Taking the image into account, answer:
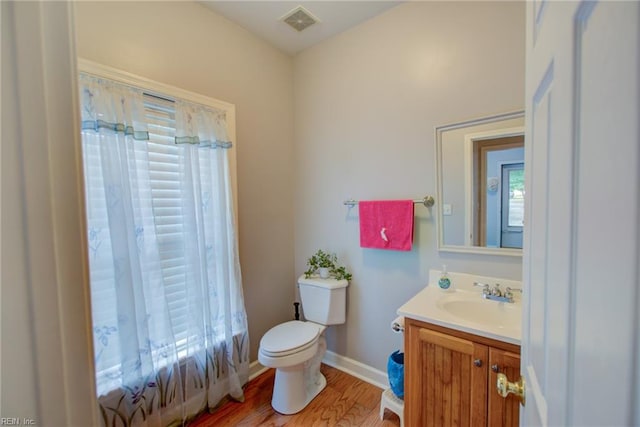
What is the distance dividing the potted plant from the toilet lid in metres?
0.39

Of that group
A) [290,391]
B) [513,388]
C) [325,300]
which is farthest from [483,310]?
[290,391]

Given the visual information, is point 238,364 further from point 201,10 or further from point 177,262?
point 201,10

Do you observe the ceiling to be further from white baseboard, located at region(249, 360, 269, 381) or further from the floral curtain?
white baseboard, located at region(249, 360, 269, 381)

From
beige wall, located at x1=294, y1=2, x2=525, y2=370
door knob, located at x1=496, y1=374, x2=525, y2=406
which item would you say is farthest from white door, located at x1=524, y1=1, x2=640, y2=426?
beige wall, located at x1=294, y1=2, x2=525, y2=370

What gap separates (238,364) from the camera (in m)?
1.94

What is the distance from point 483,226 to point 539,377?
3.73 feet

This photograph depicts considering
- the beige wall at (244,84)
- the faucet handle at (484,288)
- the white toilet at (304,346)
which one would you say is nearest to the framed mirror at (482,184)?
the faucet handle at (484,288)

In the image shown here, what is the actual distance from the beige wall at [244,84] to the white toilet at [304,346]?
1.09 ft

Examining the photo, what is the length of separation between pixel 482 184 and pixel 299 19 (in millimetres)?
1650

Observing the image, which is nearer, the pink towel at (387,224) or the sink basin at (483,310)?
the sink basin at (483,310)

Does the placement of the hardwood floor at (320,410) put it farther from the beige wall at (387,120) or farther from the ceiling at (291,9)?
the ceiling at (291,9)

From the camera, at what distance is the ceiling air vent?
6.10 ft

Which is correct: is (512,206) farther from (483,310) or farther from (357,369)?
(357,369)

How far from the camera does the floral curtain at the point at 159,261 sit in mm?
1339
